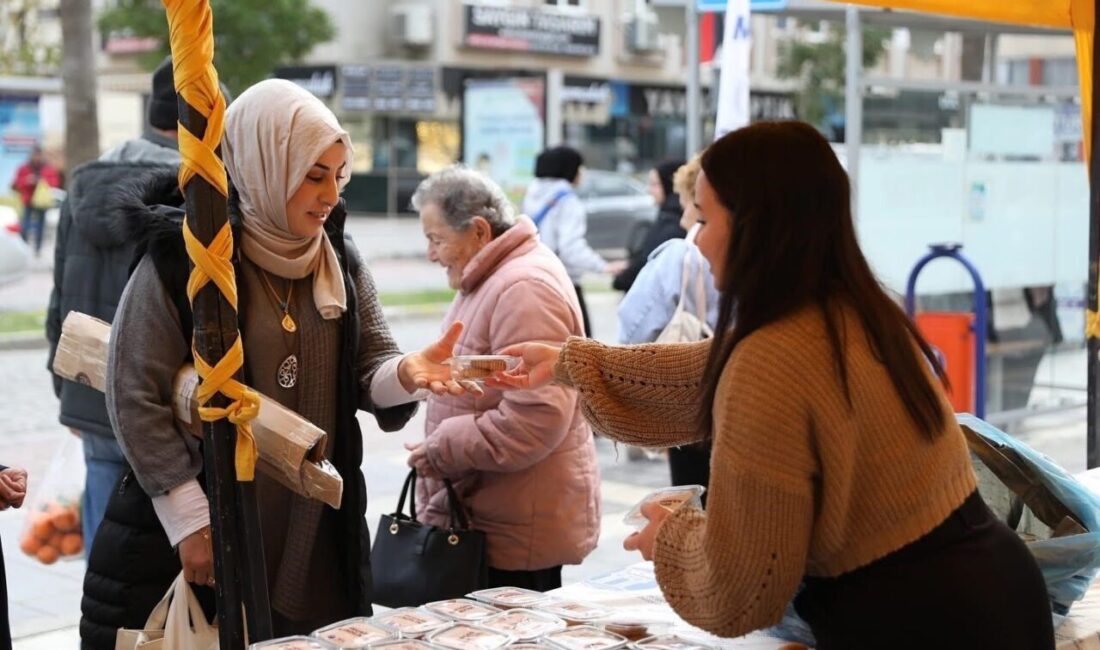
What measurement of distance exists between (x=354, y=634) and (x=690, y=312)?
364 cm

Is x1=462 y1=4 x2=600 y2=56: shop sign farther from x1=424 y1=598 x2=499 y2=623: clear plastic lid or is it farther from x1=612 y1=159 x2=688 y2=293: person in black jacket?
x1=424 y1=598 x2=499 y2=623: clear plastic lid

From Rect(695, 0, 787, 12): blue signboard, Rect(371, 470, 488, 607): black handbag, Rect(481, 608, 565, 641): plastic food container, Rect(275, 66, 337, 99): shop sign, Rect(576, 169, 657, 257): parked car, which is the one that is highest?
Rect(275, 66, 337, 99): shop sign

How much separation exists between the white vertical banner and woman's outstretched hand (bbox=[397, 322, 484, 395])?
15.0 ft

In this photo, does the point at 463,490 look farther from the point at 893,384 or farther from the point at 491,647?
the point at 893,384

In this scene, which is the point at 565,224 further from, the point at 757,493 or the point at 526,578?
the point at 757,493

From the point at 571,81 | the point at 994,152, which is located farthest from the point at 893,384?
the point at 571,81

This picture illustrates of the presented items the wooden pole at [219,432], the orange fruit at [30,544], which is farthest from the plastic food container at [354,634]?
the orange fruit at [30,544]

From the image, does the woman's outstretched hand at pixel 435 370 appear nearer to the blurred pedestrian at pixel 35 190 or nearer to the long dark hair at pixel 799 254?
the long dark hair at pixel 799 254

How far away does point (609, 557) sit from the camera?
6.98 m

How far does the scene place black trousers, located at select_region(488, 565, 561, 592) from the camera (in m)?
4.06

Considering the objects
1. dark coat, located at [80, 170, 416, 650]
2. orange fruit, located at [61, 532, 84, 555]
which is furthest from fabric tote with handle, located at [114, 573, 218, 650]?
orange fruit, located at [61, 532, 84, 555]

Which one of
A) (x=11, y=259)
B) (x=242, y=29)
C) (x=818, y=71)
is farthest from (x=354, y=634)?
(x=818, y=71)

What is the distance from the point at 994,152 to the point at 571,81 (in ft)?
95.0

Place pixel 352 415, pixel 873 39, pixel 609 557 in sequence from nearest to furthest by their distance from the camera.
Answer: pixel 352 415 < pixel 609 557 < pixel 873 39
